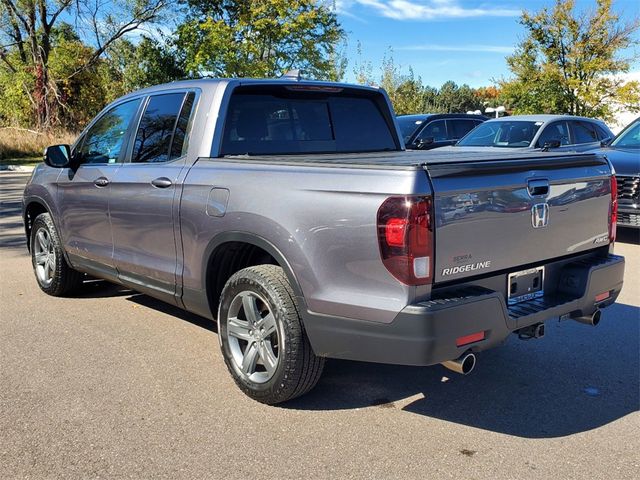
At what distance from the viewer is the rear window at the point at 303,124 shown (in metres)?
4.38

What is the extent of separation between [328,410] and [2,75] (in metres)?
37.2

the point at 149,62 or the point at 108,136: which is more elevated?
the point at 149,62

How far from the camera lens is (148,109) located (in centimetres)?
481

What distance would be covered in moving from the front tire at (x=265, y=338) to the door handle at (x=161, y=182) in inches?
34.9

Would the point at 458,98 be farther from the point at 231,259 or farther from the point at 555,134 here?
the point at 231,259

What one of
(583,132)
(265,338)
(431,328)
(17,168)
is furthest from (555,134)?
(17,168)

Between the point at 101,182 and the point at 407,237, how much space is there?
3.00m

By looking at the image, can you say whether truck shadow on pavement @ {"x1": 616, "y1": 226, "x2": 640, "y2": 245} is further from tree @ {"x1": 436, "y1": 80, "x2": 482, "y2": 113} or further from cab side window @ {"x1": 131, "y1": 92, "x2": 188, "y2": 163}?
tree @ {"x1": 436, "y1": 80, "x2": 482, "y2": 113}

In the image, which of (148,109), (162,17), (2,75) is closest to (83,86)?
(2,75)

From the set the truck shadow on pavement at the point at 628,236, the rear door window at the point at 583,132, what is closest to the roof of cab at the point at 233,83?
the truck shadow on pavement at the point at 628,236

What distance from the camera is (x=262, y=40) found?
31.4m

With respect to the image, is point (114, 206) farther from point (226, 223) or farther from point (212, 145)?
point (226, 223)

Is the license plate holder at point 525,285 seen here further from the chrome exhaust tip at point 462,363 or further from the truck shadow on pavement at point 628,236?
the truck shadow on pavement at point 628,236

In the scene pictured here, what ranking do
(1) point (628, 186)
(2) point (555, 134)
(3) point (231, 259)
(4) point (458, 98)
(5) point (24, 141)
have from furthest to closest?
(4) point (458, 98) → (5) point (24, 141) → (2) point (555, 134) → (1) point (628, 186) → (3) point (231, 259)
